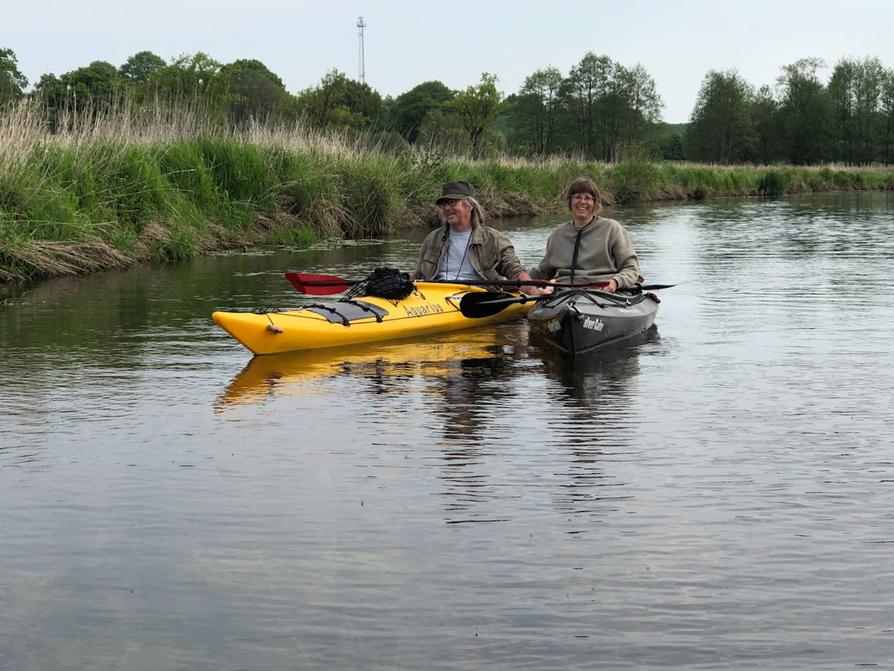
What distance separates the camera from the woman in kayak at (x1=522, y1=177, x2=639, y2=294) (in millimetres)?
8992

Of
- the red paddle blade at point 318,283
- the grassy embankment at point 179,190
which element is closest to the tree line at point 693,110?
the grassy embankment at point 179,190

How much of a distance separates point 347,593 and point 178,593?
20.7 inches

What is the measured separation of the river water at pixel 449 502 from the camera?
3.40 meters

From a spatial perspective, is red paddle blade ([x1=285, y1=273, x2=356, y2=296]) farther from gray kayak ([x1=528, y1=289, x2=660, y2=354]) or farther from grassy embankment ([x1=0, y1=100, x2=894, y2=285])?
grassy embankment ([x1=0, y1=100, x2=894, y2=285])

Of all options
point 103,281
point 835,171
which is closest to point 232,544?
point 103,281

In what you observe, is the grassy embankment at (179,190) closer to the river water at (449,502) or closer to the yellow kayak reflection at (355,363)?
the river water at (449,502)

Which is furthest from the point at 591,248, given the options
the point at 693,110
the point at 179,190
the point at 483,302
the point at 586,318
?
the point at 693,110

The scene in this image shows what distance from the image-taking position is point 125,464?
210 inches

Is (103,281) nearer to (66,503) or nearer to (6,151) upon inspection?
(6,151)

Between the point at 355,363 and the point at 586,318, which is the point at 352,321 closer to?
the point at 355,363

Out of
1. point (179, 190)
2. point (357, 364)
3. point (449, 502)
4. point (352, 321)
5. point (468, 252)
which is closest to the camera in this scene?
point (449, 502)

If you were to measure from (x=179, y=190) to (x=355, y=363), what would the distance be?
8.10 m

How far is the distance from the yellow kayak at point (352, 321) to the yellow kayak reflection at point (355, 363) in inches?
3.2

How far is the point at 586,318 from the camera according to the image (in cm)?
814
